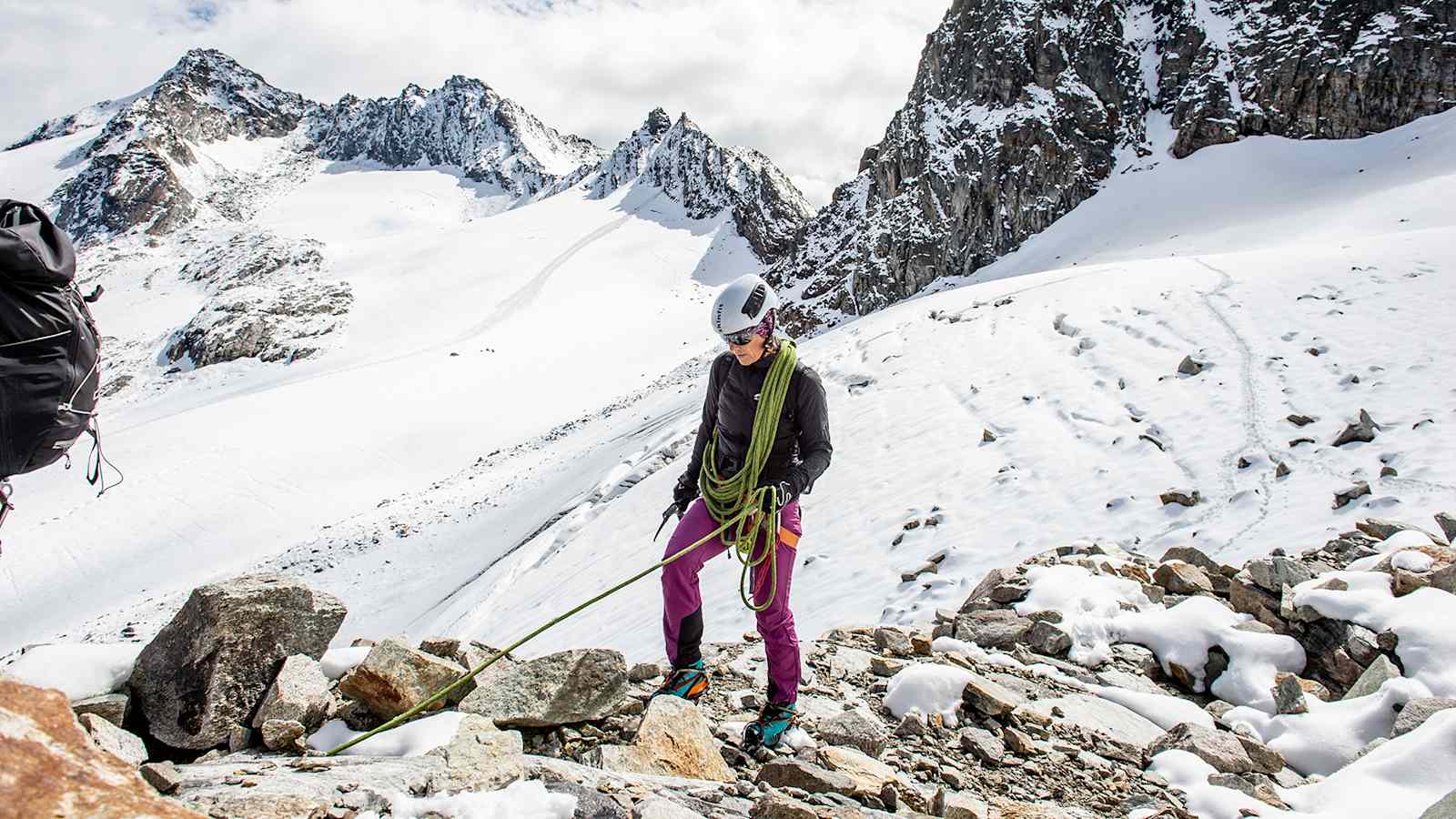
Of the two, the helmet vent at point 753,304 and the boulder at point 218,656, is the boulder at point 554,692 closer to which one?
the boulder at point 218,656

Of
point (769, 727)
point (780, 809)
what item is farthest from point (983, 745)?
point (780, 809)

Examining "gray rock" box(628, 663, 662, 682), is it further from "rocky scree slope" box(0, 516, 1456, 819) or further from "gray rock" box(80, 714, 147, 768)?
"gray rock" box(80, 714, 147, 768)

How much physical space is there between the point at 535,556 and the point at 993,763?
46.3 feet

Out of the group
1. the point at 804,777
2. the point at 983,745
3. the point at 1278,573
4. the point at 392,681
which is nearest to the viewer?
the point at 804,777

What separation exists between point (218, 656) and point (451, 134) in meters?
182

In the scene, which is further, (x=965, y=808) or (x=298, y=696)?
(x=298, y=696)

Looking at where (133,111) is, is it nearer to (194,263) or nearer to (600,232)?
(194,263)

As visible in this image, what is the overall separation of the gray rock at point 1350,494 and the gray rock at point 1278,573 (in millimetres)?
3166

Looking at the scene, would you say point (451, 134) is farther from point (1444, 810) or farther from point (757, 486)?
point (1444, 810)

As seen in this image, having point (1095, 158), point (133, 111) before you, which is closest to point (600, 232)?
point (1095, 158)

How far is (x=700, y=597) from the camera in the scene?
15.8 feet

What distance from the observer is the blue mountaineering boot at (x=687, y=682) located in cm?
490

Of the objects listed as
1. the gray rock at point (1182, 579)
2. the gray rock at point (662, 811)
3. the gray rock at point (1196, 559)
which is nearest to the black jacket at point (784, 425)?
the gray rock at point (662, 811)

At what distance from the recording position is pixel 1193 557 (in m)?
7.29
